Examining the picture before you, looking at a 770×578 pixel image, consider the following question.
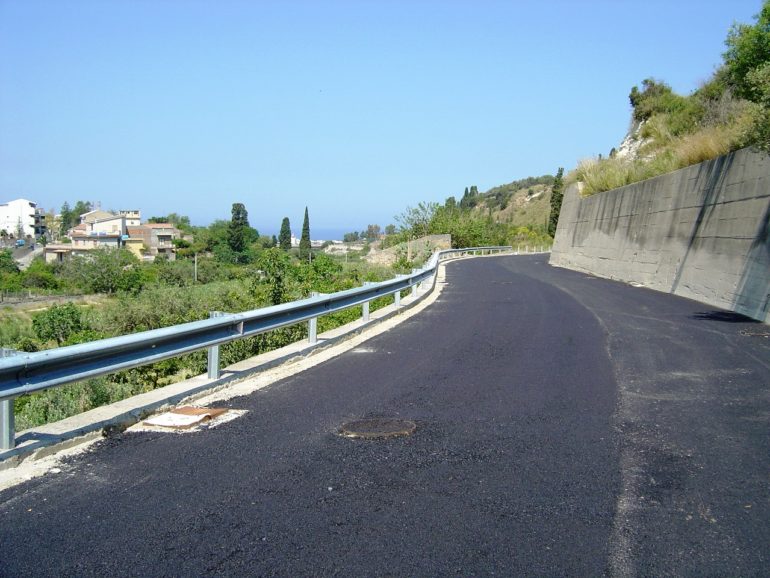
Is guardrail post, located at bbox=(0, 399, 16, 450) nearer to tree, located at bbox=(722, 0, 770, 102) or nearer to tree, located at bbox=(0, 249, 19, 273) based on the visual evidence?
tree, located at bbox=(722, 0, 770, 102)

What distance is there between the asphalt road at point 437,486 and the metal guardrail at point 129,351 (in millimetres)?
641

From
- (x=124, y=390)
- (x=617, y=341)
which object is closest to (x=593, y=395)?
(x=617, y=341)

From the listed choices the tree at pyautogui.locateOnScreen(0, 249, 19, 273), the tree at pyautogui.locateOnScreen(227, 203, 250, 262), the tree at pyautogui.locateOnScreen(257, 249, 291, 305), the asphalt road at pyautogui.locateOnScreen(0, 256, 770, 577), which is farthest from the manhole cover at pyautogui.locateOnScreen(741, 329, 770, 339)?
the tree at pyautogui.locateOnScreen(227, 203, 250, 262)

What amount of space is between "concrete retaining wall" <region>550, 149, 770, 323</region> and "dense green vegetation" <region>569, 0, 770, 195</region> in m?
0.80

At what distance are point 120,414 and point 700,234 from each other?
1780 centimetres

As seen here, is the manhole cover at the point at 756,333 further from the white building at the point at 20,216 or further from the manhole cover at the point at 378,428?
the white building at the point at 20,216

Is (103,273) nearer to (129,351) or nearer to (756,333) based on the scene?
(756,333)

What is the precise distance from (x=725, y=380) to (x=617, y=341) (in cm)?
303

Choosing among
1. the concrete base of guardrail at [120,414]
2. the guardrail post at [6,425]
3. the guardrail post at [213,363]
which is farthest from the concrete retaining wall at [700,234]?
the guardrail post at [6,425]

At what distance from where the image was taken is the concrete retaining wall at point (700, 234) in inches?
637

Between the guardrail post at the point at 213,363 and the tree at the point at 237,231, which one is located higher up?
the guardrail post at the point at 213,363

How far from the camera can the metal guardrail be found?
515 centimetres

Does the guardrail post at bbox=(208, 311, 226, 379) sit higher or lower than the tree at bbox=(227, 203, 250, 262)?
higher

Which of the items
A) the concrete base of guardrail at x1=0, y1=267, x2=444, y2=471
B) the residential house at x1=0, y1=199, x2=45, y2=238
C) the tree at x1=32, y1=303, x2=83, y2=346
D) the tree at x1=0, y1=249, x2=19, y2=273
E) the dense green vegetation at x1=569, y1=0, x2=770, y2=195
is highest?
the dense green vegetation at x1=569, y1=0, x2=770, y2=195
